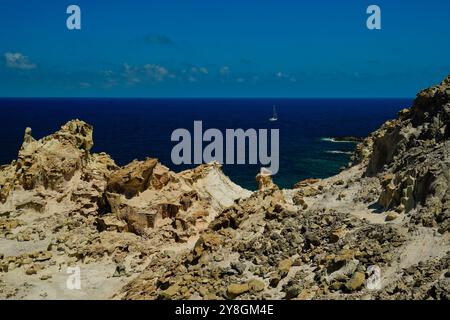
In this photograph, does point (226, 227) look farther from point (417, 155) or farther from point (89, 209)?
point (89, 209)

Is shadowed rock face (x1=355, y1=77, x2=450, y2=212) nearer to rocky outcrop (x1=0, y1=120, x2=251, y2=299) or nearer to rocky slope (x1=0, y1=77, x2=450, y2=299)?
rocky slope (x1=0, y1=77, x2=450, y2=299)

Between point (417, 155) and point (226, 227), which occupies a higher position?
point (417, 155)

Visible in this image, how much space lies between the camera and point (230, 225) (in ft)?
95.9

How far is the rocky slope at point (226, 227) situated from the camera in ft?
73.2

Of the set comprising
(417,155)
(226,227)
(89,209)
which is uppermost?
(417,155)

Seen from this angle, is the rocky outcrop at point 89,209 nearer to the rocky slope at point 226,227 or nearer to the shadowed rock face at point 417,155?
the rocky slope at point 226,227

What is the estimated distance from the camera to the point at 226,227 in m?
29.3

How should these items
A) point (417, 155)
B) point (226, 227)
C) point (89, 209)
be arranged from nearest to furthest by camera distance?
point (417, 155)
point (226, 227)
point (89, 209)

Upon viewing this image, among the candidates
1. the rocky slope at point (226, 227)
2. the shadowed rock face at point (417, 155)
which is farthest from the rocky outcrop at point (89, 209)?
the shadowed rock face at point (417, 155)

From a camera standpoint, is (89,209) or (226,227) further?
(89,209)

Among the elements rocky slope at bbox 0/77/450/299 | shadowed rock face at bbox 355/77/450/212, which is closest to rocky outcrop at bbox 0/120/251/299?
rocky slope at bbox 0/77/450/299

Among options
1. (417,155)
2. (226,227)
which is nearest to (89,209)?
(226,227)

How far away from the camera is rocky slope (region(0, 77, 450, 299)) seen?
73.2 ft

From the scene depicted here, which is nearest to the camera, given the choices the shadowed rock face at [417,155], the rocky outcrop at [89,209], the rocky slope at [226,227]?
the rocky slope at [226,227]
